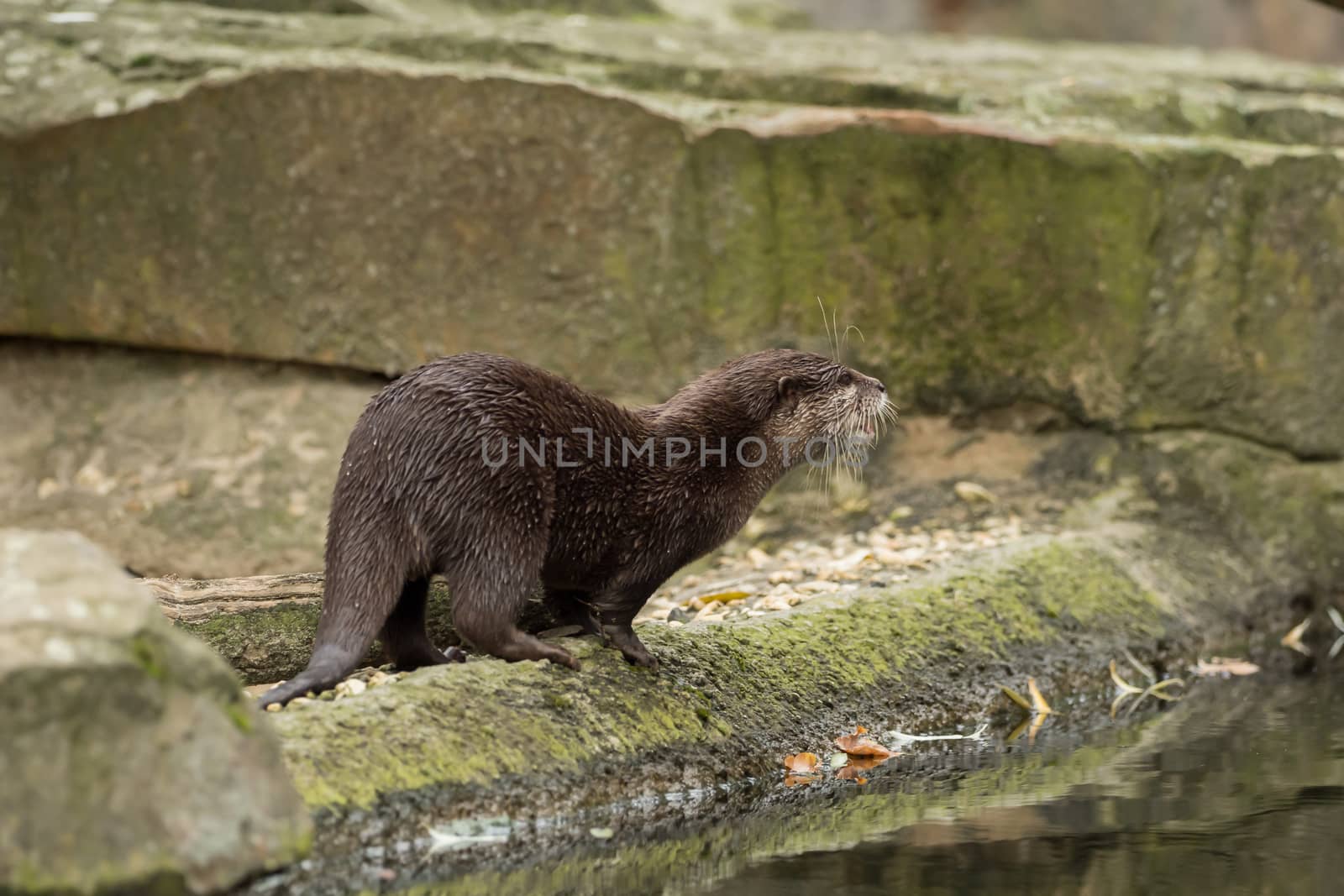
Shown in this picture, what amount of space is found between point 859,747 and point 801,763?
8.3 inches

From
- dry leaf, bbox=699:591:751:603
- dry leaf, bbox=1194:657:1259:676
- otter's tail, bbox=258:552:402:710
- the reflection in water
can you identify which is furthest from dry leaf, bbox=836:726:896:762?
dry leaf, bbox=1194:657:1259:676

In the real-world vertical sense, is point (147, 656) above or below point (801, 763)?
above

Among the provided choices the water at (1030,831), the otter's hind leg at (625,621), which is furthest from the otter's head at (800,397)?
the water at (1030,831)

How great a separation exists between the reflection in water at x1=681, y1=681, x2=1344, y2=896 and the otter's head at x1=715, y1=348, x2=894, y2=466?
93cm

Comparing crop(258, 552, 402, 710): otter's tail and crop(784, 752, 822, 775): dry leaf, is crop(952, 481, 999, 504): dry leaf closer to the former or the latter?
crop(784, 752, 822, 775): dry leaf

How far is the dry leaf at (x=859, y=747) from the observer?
155 inches

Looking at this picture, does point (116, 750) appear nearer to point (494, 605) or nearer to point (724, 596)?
point (494, 605)

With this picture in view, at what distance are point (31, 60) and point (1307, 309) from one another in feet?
15.7

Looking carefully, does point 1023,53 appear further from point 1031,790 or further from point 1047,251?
point 1031,790

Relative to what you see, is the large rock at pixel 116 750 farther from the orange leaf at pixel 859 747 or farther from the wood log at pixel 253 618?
the orange leaf at pixel 859 747

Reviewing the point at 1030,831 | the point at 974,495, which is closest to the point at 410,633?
the point at 1030,831

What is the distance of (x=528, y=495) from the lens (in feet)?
11.4

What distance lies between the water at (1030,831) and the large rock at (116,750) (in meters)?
0.47

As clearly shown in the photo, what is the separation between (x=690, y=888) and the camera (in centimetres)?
295
